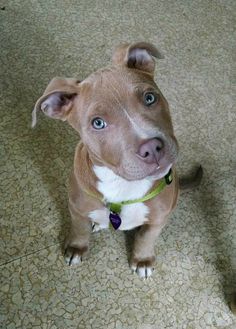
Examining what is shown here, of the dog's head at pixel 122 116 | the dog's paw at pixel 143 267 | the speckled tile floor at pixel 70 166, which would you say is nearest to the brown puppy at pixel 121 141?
the dog's head at pixel 122 116

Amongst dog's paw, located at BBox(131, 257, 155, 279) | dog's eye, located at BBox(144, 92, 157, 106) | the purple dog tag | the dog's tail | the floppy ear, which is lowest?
dog's paw, located at BBox(131, 257, 155, 279)

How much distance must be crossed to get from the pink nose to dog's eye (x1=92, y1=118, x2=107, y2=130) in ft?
0.54

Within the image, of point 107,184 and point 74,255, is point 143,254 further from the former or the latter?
point 107,184

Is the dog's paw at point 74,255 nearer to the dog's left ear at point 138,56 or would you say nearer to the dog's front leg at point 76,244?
the dog's front leg at point 76,244

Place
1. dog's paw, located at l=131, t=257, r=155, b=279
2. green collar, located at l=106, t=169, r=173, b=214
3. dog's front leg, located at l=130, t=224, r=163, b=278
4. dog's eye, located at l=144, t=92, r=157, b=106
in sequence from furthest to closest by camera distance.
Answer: dog's paw, located at l=131, t=257, r=155, b=279 → dog's front leg, located at l=130, t=224, r=163, b=278 → green collar, located at l=106, t=169, r=173, b=214 → dog's eye, located at l=144, t=92, r=157, b=106

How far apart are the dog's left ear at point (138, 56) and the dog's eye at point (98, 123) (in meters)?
0.29

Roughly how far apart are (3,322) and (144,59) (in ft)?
4.22

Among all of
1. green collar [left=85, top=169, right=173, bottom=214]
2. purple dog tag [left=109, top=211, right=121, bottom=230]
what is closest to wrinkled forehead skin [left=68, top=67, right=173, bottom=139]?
green collar [left=85, top=169, right=173, bottom=214]

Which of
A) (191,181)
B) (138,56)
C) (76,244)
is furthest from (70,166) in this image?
(138,56)

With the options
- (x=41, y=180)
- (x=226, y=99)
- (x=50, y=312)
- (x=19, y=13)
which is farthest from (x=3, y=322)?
(x=19, y=13)

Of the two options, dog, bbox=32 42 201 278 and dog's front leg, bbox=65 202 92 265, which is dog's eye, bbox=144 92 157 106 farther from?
dog's front leg, bbox=65 202 92 265

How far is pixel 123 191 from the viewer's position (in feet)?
5.43

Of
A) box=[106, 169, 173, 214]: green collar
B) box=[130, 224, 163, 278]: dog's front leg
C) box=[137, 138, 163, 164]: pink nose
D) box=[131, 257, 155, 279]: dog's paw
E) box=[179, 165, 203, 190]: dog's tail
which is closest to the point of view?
box=[137, 138, 163, 164]: pink nose

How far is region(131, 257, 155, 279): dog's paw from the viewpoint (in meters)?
2.01
